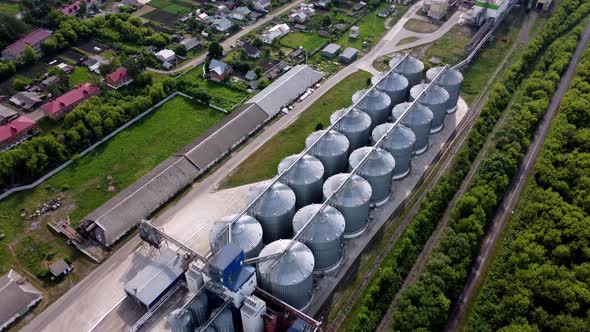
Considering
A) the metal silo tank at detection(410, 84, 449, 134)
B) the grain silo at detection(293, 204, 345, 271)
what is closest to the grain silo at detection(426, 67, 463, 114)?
the metal silo tank at detection(410, 84, 449, 134)

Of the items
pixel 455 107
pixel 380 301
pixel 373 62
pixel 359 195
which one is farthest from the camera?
pixel 373 62

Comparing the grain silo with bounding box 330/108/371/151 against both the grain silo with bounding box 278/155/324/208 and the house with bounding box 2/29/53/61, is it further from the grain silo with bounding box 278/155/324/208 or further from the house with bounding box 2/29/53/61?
the house with bounding box 2/29/53/61

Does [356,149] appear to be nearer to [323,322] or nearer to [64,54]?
[323,322]

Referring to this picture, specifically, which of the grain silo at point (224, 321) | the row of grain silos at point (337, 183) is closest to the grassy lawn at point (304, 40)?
the row of grain silos at point (337, 183)

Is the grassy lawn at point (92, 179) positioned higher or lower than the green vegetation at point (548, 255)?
lower

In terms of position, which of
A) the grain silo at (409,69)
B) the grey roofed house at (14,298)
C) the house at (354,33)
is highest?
the grain silo at (409,69)

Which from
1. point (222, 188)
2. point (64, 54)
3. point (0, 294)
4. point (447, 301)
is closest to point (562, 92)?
point (447, 301)

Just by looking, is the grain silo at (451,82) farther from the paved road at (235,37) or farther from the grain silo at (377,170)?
the paved road at (235,37)
